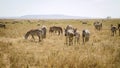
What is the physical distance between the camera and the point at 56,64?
27.4 feet

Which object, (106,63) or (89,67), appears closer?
(89,67)

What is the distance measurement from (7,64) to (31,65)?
47.1 inches

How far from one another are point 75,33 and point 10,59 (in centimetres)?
830

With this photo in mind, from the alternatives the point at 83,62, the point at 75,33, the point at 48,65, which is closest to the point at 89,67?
the point at 83,62

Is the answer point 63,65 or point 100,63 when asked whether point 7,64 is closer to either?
point 63,65

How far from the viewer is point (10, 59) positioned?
31.2 feet

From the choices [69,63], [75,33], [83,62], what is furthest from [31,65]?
[75,33]

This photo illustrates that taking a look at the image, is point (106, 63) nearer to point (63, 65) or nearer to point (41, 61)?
point (63, 65)

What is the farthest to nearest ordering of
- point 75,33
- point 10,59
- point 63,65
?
point 75,33 < point 10,59 < point 63,65

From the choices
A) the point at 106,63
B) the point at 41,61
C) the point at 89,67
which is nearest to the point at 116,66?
the point at 106,63

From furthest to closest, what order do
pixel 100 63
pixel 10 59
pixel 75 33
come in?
pixel 75 33 → pixel 10 59 → pixel 100 63

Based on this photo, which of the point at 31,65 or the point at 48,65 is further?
the point at 31,65

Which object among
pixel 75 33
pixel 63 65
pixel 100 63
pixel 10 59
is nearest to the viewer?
pixel 63 65

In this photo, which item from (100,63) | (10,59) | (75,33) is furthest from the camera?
(75,33)
